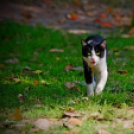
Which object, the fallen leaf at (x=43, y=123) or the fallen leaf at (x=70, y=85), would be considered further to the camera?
the fallen leaf at (x=70, y=85)

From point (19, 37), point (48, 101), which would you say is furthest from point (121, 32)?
point (48, 101)

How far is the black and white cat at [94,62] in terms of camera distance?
379 centimetres

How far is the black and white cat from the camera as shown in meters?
3.79

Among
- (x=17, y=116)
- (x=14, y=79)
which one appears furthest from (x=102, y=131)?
(x=14, y=79)

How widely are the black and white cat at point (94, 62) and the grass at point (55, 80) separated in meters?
0.14

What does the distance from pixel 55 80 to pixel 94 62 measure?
3.00ft

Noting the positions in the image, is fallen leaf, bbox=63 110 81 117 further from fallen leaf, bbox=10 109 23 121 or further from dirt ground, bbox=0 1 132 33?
dirt ground, bbox=0 1 132 33

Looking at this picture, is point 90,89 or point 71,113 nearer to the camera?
point 71,113

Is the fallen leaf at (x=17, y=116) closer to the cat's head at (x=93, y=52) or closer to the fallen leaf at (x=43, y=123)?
the fallen leaf at (x=43, y=123)

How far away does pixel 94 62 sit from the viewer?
12.3 feet

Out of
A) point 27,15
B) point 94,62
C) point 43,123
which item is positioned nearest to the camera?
point 43,123

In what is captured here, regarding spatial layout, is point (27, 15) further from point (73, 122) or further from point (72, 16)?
point (73, 122)

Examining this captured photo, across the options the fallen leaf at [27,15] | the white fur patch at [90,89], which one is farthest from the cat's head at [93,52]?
the fallen leaf at [27,15]

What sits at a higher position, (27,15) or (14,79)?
(14,79)
